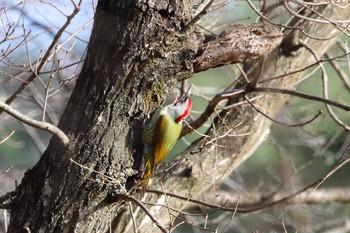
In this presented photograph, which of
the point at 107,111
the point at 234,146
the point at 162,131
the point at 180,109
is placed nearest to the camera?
the point at 107,111

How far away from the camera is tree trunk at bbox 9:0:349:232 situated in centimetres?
361

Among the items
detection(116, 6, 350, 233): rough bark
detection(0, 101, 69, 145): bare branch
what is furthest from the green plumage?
detection(0, 101, 69, 145): bare branch

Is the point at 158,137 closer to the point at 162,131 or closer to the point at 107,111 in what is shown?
the point at 162,131

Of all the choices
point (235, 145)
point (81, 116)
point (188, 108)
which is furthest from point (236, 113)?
point (81, 116)

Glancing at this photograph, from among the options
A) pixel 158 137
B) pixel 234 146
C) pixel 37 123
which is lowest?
pixel 37 123

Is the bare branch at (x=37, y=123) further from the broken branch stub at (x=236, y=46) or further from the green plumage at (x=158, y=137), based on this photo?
the broken branch stub at (x=236, y=46)

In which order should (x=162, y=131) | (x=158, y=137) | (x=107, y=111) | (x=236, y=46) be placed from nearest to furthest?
(x=107, y=111), (x=236, y=46), (x=158, y=137), (x=162, y=131)

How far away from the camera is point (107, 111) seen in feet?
12.1

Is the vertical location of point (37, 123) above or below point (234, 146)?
below

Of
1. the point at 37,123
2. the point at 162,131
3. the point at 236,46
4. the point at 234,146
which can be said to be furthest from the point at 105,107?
the point at 234,146

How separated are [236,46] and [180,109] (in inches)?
43.1

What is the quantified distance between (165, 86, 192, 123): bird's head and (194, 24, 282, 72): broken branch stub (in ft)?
3.06

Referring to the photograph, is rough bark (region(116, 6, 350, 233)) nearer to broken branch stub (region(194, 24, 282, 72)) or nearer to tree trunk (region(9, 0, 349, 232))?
broken branch stub (region(194, 24, 282, 72))

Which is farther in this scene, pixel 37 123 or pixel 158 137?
pixel 158 137
